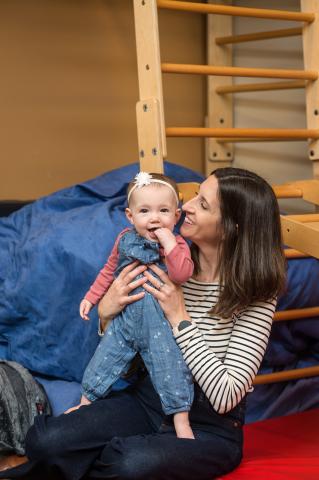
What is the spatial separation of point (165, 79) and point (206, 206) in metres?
1.82

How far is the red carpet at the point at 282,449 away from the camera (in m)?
1.66

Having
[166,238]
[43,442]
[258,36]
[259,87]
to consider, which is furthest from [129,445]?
[258,36]

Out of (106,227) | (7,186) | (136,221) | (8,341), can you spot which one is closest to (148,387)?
(136,221)

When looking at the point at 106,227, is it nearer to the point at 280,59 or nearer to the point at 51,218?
the point at 51,218

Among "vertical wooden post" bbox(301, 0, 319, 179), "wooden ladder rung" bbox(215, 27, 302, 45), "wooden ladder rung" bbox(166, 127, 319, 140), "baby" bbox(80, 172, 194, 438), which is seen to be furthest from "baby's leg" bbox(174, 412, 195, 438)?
"wooden ladder rung" bbox(215, 27, 302, 45)

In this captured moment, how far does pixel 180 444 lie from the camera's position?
159 centimetres

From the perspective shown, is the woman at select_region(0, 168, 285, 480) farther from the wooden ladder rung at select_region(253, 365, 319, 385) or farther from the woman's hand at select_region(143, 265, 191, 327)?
the wooden ladder rung at select_region(253, 365, 319, 385)

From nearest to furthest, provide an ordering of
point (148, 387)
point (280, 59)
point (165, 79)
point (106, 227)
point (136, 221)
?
point (136, 221) < point (148, 387) < point (106, 227) < point (280, 59) < point (165, 79)

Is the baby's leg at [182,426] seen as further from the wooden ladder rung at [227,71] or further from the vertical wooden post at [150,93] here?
the wooden ladder rung at [227,71]

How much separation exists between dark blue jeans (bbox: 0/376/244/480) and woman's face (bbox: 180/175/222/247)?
379 mm

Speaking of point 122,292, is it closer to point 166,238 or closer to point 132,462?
point 166,238

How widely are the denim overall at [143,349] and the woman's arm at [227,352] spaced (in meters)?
0.03

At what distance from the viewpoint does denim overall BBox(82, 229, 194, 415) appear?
5.36 ft

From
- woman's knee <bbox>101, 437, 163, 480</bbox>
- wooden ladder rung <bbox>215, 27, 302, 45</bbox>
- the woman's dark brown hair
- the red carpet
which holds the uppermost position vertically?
wooden ladder rung <bbox>215, 27, 302, 45</bbox>
